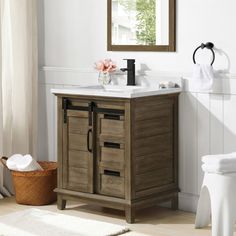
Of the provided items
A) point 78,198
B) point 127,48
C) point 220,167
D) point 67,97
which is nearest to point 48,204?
point 78,198

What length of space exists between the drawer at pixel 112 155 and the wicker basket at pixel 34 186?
22.1 inches

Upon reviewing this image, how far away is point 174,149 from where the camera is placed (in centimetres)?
459

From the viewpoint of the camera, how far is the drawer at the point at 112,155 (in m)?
4.32

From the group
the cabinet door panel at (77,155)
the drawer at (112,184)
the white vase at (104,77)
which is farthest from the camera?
the white vase at (104,77)

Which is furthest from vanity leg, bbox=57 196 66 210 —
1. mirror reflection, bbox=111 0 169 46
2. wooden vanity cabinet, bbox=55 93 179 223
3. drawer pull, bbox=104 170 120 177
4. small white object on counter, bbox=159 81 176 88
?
mirror reflection, bbox=111 0 169 46

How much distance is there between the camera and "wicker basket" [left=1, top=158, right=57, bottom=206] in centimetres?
477

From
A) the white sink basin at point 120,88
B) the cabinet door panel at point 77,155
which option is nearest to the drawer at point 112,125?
the cabinet door panel at point 77,155

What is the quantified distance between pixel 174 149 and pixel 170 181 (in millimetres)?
212

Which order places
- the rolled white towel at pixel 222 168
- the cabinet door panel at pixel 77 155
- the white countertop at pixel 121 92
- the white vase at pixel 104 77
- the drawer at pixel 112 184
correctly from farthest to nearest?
the white vase at pixel 104 77
the cabinet door panel at pixel 77 155
the drawer at pixel 112 184
the white countertop at pixel 121 92
the rolled white towel at pixel 222 168

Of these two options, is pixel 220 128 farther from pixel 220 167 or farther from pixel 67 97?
pixel 67 97

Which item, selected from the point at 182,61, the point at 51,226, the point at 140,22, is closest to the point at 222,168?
the point at 182,61

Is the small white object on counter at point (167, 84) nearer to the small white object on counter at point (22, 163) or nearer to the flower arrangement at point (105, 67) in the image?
the flower arrangement at point (105, 67)

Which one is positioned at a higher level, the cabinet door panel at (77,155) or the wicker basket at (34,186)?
the cabinet door panel at (77,155)

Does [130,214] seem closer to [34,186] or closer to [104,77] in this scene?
[34,186]
